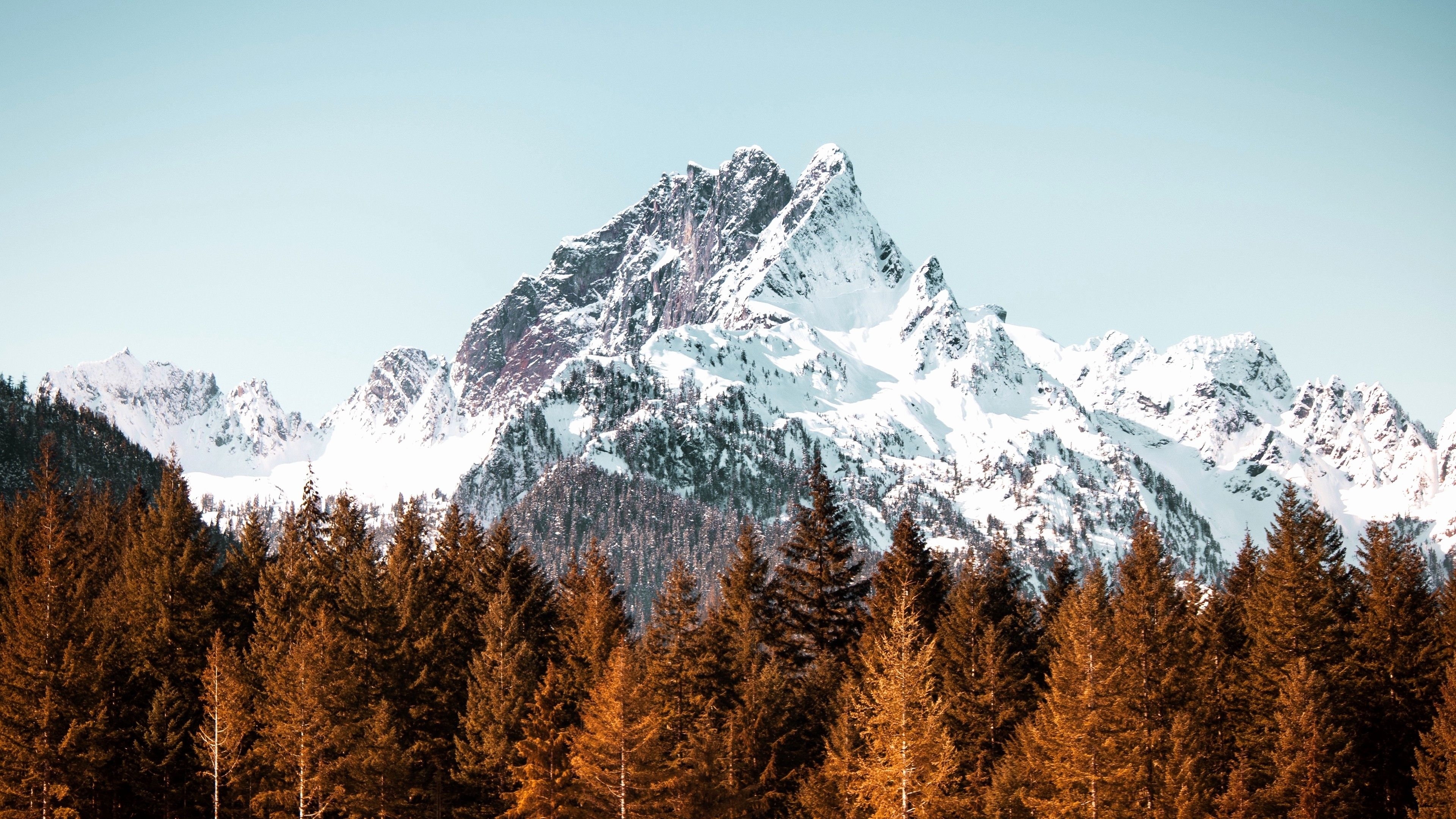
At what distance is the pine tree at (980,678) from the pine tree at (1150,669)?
5.31 m

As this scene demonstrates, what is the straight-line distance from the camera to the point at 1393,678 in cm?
5200

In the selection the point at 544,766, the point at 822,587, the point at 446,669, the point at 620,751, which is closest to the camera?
the point at 620,751

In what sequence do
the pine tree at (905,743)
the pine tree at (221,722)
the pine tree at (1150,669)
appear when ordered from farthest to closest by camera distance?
the pine tree at (221,722) < the pine tree at (1150,669) < the pine tree at (905,743)

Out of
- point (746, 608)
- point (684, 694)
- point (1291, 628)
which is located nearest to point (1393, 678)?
point (1291, 628)

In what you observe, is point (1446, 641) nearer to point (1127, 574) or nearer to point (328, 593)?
point (1127, 574)

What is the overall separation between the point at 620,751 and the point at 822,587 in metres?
14.6

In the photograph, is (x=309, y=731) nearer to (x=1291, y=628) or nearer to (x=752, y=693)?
Result: (x=752, y=693)

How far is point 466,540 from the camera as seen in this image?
63.5 meters

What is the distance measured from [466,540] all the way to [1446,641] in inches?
2047

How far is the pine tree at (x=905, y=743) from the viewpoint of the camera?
122 feet

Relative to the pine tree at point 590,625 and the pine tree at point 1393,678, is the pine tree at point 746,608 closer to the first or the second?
the pine tree at point 590,625

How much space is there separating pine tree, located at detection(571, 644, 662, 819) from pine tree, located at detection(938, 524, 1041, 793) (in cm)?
1452

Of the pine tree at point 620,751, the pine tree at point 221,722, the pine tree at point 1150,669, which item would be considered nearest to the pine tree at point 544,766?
the pine tree at point 620,751

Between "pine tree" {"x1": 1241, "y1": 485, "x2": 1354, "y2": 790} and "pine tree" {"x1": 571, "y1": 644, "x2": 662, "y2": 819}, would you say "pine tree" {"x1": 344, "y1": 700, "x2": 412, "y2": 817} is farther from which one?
"pine tree" {"x1": 1241, "y1": 485, "x2": 1354, "y2": 790}
